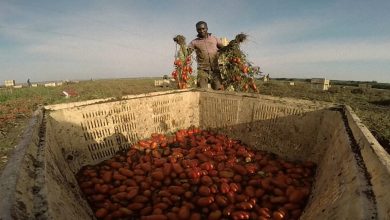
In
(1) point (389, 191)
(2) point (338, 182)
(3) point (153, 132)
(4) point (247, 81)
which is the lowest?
(3) point (153, 132)

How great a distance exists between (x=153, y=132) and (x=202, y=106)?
1.13 m

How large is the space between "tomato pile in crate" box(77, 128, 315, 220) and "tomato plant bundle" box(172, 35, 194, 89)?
2.09 metres

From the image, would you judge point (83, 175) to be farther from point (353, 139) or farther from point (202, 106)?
point (353, 139)

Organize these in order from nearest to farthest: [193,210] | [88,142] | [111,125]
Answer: [193,210]
[88,142]
[111,125]

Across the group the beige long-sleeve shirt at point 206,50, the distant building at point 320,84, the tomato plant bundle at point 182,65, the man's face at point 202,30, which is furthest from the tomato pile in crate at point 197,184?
the distant building at point 320,84

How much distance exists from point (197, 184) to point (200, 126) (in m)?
2.16

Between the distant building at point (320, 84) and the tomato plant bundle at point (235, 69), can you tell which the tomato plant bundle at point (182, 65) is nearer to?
the tomato plant bundle at point (235, 69)

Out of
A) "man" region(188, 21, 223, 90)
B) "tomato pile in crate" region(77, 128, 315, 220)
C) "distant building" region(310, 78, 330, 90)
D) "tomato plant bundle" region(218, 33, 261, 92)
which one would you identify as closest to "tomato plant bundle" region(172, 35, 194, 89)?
"man" region(188, 21, 223, 90)

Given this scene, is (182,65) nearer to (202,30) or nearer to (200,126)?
(202,30)

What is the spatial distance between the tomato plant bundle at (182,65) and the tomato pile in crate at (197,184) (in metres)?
2.09

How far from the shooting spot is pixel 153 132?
457 cm

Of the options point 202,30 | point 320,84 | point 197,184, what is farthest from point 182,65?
point 320,84

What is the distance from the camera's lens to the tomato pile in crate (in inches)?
101

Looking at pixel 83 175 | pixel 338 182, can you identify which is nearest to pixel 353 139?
pixel 338 182
